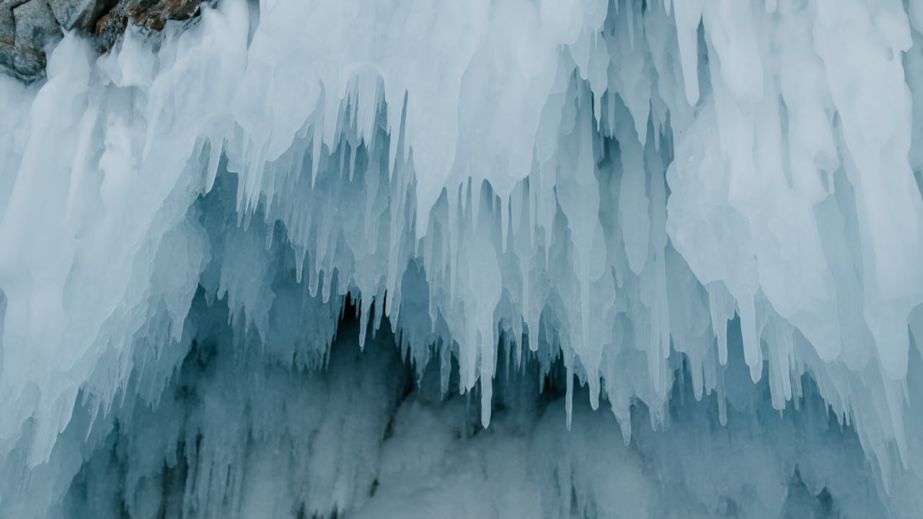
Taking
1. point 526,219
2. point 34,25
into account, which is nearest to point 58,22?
point 34,25

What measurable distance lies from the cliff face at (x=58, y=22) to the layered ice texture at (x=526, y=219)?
3.6 inches

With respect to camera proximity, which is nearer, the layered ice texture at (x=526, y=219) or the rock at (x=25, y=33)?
the layered ice texture at (x=526, y=219)

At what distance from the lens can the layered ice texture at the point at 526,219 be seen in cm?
262

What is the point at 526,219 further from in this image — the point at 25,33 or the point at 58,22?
the point at 25,33

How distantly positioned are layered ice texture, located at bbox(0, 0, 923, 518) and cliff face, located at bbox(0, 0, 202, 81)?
0.09 metres

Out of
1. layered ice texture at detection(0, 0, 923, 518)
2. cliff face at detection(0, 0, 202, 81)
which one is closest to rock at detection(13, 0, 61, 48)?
cliff face at detection(0, 0, 202, 81)

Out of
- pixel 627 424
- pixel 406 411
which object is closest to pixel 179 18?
pixel 627 424

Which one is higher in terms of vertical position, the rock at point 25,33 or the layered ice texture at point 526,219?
the rock at point 25,33

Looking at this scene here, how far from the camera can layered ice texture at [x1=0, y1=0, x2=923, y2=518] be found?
262 cm

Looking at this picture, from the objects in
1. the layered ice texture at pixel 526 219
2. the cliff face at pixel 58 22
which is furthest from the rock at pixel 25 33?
the layered ice texture at pixel 526 219

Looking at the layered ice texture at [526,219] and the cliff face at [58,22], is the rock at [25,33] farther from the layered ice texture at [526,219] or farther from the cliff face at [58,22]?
the layered ice texture at [526,219]

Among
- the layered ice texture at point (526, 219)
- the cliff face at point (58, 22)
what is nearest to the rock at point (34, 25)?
the cliff face at point (58, 22)

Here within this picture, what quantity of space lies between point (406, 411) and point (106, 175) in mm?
2722

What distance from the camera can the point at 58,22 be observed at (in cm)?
333
